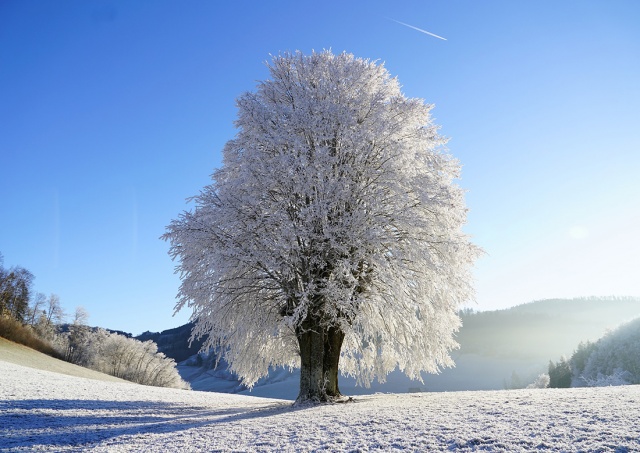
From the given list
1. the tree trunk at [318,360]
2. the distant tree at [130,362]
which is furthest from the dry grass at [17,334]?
the tree trunk at [318,360]

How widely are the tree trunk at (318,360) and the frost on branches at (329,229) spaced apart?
44mm

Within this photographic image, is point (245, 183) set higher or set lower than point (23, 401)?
higher

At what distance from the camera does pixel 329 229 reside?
14.8m

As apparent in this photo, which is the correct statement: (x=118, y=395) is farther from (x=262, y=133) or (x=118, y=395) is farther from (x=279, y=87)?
(x=279, y=87)

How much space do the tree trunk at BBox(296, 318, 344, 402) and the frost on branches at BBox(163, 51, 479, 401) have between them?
4 centimetres

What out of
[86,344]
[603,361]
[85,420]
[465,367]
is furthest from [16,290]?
[465,367]

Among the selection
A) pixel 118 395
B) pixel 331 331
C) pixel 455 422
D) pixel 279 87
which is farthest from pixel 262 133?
pixel 118 395

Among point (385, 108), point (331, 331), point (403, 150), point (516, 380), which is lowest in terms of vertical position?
point (516, 380)

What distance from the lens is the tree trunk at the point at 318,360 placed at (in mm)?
16234

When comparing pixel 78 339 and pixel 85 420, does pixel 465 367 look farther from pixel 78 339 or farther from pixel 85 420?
pixel 85 420

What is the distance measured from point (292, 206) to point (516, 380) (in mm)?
128037

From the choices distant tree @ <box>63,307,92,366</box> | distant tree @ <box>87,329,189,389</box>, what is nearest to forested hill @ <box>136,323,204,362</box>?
distant tree @ <box>63,307,92,366</box>

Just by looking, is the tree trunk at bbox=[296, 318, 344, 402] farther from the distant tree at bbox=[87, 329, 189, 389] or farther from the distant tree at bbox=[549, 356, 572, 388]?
the distant tree at bbox=[549, 356, 572, 388]

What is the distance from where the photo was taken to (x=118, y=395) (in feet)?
69.2
